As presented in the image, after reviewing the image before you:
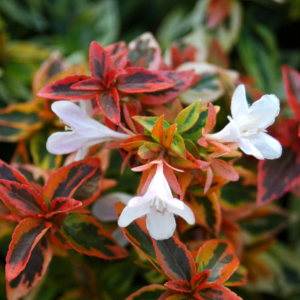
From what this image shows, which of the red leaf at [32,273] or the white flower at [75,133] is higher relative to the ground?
the white flower at [75,133]

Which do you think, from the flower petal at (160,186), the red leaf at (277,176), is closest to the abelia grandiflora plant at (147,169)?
the flower petal at (160,186)

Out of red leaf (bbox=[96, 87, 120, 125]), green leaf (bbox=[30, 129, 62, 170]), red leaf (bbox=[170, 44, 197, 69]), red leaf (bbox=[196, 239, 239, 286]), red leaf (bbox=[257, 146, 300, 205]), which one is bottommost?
green leaf (bbox=[30, 129, 62, 170])

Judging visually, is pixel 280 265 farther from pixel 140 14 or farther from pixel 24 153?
pixel 140 14

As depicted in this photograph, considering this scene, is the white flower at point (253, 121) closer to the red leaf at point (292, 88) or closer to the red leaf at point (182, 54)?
the red leaf at point (292, 88)

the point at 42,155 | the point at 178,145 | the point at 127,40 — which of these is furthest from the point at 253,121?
the point at 127,40

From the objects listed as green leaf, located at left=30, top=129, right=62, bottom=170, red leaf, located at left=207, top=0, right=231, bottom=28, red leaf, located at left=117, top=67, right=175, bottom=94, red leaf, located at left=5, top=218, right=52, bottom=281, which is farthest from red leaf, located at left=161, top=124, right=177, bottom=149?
red leaf, located at left=207, top=0, right=231, bottom=28

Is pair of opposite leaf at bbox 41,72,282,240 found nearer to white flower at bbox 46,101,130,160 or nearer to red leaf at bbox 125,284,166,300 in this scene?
white flower at bbox 46,101,130,160
